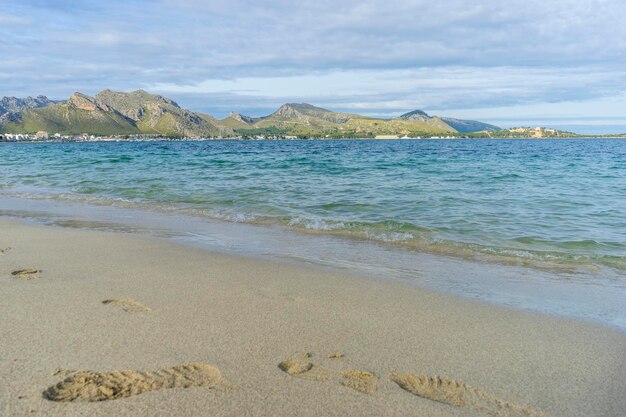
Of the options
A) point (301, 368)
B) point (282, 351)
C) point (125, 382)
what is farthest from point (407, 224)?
point (125, 382)

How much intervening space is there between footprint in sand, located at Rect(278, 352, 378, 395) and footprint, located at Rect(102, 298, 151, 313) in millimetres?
1985

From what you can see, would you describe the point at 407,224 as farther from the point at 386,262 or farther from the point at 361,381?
the point at 361,381

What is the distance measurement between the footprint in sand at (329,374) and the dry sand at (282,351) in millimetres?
15

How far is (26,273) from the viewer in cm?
667

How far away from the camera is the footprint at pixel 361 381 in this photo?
362 centimetres

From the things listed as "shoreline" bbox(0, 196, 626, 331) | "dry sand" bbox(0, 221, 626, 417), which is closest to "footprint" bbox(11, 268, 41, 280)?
"dry sand" bbox(0, 221, 626, 417)

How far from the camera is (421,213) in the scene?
1295cm

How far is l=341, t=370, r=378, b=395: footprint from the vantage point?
3621 millimetres

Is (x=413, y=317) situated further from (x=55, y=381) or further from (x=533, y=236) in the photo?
(x=533, y=236)

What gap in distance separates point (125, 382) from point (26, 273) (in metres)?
4.00

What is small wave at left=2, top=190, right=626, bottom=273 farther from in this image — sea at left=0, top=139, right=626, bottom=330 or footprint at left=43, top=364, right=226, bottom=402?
footprint at left=43, top=364, right=226, bottom=402

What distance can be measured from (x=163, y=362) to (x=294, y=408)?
1205 mm

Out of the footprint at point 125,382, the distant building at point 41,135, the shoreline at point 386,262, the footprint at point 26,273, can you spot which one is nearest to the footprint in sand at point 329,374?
the footprint at point 125,382

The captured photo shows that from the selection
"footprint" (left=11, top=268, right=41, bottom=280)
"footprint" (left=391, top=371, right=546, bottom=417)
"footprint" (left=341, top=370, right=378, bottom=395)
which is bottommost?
"footprint" (left=11, top=268, right=41, bottom=280)
